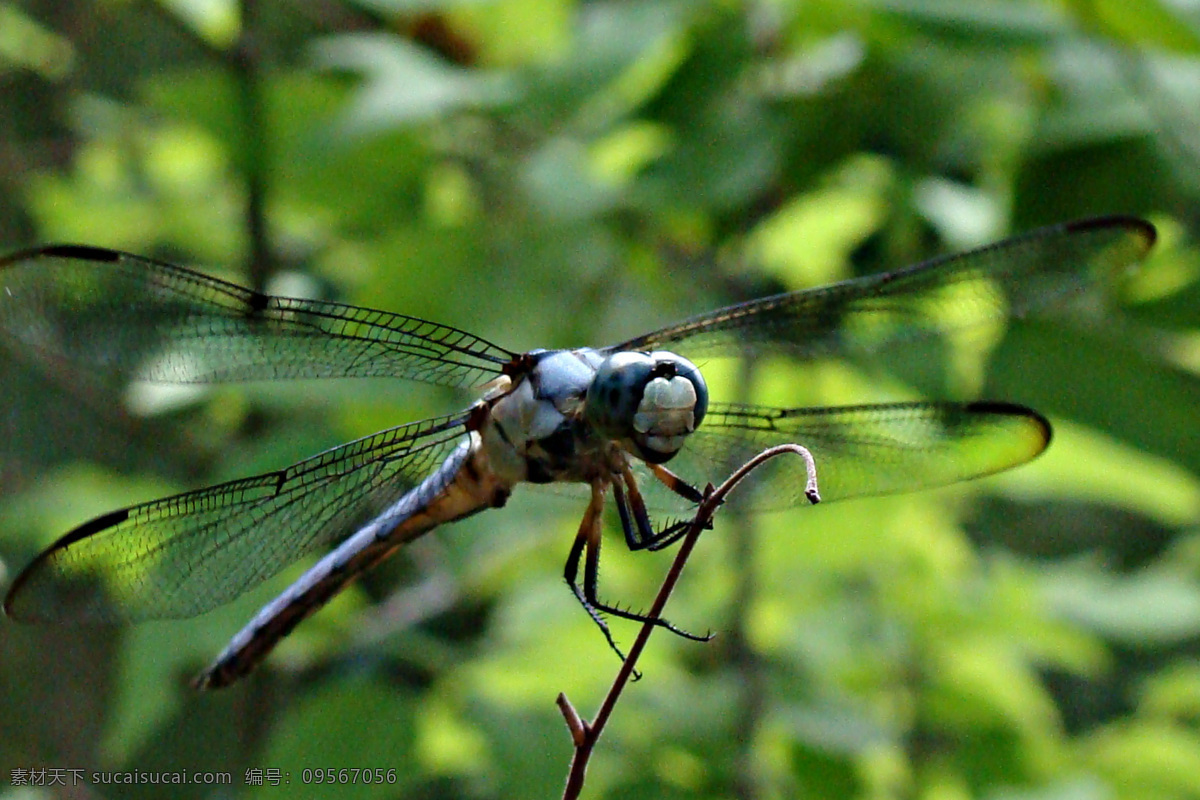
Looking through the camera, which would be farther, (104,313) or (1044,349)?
(1044,349)

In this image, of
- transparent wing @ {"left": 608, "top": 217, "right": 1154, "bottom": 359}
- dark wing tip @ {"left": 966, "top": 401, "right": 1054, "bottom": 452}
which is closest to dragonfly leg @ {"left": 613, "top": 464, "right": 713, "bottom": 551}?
transparent wing @ {"left": 608, "top": 217, "right": 1154, "bottom": 359}

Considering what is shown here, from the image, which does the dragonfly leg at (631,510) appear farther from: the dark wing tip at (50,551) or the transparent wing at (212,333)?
the dark wing tip at (50,551)

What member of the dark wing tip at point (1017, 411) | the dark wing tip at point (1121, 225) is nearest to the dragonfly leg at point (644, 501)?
the dark wing tip at point (1017, 411)

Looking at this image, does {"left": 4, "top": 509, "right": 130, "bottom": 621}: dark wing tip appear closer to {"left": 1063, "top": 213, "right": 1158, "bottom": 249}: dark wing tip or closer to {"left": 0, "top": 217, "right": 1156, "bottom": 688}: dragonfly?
{"left": 0, "top": 217, "right": 1156, "bottom": 688}: dragonfly

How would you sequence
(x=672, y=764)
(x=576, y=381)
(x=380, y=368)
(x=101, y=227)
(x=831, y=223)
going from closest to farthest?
(x=576, y=381) < (x=380, y=368) < (x=672, y=764) < (x=831, y=223) < (x=101, y=227)

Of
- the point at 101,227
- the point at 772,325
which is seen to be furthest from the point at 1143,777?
the point at 101,227

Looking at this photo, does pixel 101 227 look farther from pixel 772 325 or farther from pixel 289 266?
pixel 772 325

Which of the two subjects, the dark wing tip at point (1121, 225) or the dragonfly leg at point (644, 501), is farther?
the dark wing tip at point (1121, 225)
